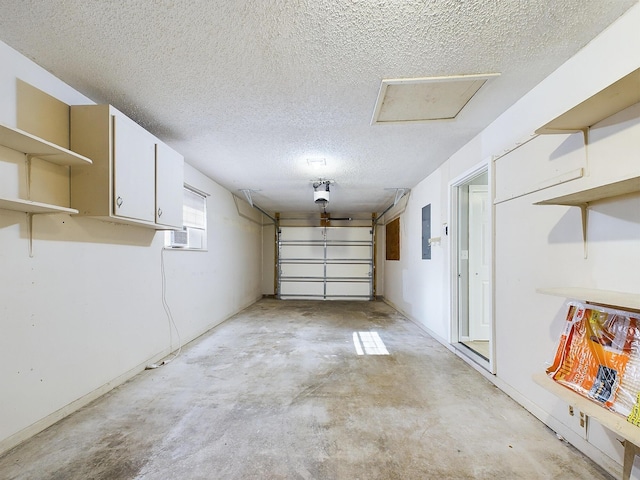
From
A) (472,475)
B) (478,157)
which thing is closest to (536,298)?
(472,475)

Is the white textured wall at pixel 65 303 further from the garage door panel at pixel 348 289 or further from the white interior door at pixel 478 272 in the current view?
the garage door panel at pixel 348 289

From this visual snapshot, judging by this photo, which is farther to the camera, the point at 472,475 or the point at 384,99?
the point at 384,99

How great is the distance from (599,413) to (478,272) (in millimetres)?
2473

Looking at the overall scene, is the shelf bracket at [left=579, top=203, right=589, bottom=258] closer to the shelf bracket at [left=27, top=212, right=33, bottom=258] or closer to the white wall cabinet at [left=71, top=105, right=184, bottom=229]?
the white wall cabinet at [left=71, top=105, right=184, bottom=229]

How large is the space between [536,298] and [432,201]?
2.33m

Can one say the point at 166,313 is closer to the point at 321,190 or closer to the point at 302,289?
the point at 321,190

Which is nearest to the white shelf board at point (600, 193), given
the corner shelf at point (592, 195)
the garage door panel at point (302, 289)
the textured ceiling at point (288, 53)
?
the corner shelf at point (592, 195)

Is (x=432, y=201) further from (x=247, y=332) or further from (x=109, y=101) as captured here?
(x=109, y=101)

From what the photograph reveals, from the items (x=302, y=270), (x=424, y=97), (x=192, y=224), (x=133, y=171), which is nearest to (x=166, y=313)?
(x=192, y=224)

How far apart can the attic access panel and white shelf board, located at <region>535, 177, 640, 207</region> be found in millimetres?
903

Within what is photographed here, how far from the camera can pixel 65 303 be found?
202 cm

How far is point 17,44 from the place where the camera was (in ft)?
5.34

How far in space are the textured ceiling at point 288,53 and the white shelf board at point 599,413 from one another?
1773 mm

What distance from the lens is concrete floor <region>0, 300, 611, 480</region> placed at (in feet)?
5.01
